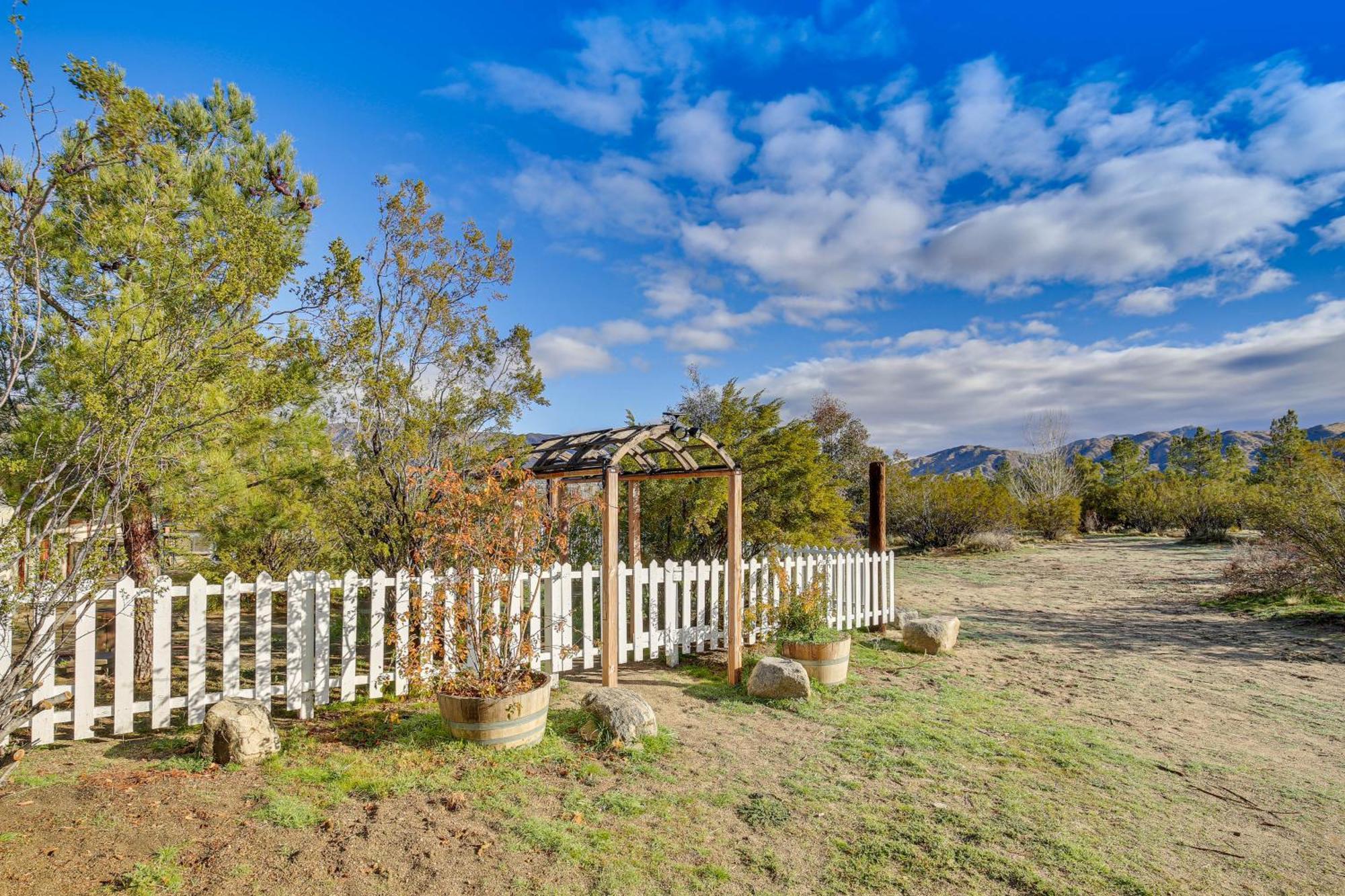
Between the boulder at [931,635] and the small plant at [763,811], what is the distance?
446 centimetres

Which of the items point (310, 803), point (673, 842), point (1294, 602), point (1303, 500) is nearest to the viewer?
point (673, 842)

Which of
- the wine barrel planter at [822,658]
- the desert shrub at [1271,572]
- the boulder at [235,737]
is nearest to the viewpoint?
the boulder at [235,737]

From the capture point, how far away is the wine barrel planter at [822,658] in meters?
5.98

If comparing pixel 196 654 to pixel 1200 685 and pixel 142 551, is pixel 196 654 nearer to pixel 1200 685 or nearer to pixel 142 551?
pixel 142 551

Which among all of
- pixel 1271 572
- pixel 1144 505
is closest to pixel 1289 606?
pixel 1271 572

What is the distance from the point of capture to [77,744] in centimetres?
414

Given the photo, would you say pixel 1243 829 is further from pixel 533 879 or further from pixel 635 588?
pixel 635 588

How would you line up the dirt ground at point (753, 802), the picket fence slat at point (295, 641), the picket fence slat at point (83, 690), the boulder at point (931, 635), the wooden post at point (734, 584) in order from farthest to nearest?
the boulder at point (931, 635) → the wooden post at point (734, 584) → the picket fence slat at point (295, 641) → the picket fence slat at point (83, 690) → the dirt ground at point (753, 802)

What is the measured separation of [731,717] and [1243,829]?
3119mm

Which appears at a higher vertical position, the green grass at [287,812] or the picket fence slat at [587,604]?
the picket fence slat at [587,604]

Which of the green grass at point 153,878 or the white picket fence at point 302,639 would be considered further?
the white picket fence at point 302,639

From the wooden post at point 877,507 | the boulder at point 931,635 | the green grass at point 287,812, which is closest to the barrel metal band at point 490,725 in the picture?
the green grass at point 287,812

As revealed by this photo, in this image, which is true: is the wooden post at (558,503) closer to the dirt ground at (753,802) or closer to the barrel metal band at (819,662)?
the dirt ground at (753,802)

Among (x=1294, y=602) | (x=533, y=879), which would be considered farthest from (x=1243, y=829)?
(x=1294, y=602)
